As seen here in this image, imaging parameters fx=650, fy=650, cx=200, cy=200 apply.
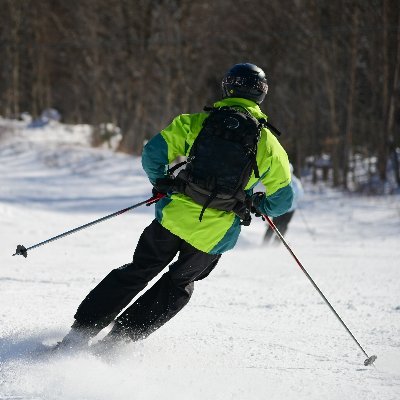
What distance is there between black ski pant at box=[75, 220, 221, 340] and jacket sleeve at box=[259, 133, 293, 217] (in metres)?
0.42

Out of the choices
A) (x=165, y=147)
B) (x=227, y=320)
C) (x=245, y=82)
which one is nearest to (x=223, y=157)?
(x=165, y=147)

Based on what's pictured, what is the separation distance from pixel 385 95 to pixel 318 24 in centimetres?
287

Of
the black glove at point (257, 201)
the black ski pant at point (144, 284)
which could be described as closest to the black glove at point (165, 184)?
the black ski pant at point (144, 284)

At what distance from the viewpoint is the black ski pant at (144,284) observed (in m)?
3.54

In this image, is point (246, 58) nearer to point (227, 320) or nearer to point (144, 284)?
point (227, 320)

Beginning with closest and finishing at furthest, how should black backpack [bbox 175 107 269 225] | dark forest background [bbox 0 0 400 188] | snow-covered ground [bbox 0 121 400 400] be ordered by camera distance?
1. snow-covered ground [bbox 0 121 400 400]
2. black backpack [bbox 175 107 269 225]
3. dark forest background [bbox 0 0 400 188]

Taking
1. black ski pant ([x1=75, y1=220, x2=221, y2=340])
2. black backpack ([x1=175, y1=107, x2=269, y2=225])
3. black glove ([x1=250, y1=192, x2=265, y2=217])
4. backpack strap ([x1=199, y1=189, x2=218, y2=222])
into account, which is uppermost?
black backpack ([x1=175, y1=107, x2=269, y2=225])

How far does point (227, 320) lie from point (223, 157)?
1.80m

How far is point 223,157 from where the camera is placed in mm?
3354

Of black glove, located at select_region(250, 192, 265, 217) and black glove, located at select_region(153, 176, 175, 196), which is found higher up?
black glove, located at select_region(153, 176, 175, 196)

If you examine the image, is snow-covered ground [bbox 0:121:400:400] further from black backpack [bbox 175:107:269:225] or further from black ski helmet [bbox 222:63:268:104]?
black ski helmet [bbox 222:63:268:104]

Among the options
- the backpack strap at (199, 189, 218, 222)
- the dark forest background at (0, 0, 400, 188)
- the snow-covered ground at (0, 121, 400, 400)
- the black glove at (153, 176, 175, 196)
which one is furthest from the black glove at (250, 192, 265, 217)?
the dark forest background at (0, 0, 400, 188)

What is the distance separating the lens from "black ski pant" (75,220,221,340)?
11.6 feet

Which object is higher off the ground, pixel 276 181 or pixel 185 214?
pixel 276 181
